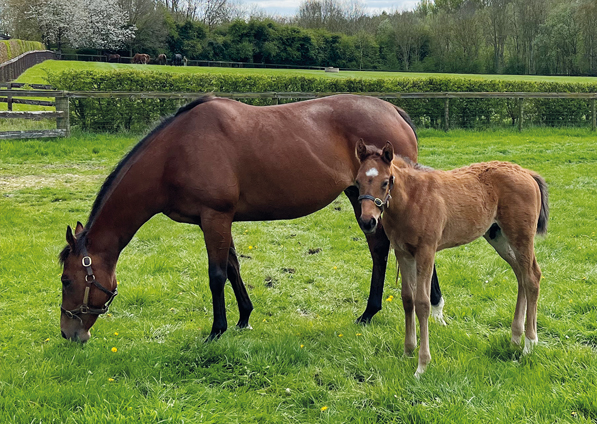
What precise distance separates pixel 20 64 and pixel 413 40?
42.8 meters

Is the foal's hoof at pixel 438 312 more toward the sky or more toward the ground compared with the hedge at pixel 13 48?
more toward the ground

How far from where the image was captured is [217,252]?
4.15 metres

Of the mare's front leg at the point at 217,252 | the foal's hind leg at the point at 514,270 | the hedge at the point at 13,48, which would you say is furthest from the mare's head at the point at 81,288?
the hedge at the point at 13,48

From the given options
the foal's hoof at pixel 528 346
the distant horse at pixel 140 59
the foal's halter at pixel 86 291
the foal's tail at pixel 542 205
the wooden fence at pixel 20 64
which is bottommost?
the foal's hoof at pixel 528 346

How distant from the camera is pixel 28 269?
5.87 metres

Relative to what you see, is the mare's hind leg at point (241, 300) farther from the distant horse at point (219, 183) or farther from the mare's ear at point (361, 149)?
the mare's ear at point (361, 149)

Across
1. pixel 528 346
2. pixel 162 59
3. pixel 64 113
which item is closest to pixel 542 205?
pixel 528 346

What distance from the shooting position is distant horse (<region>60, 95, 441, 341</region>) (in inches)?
161

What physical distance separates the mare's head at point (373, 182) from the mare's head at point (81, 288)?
2254 mm

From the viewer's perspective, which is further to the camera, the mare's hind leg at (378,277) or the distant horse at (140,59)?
the distant horse at (140,59)

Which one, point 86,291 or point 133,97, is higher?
point 133,97

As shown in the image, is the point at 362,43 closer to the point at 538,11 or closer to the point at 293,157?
the point at 538,11

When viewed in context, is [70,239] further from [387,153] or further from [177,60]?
[177,60]

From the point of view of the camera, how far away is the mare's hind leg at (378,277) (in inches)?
178
